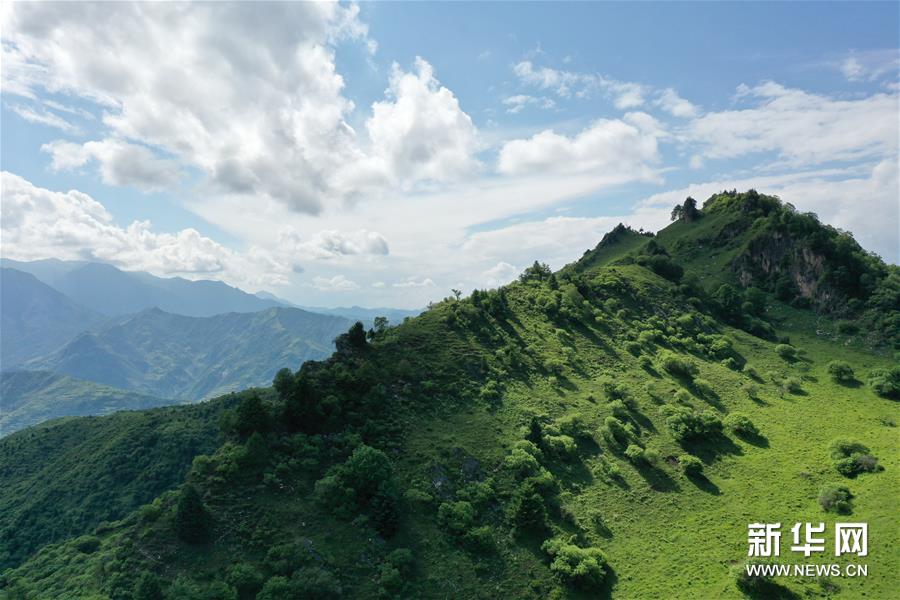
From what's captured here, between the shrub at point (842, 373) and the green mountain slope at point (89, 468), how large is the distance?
166 m

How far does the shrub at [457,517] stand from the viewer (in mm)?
64938

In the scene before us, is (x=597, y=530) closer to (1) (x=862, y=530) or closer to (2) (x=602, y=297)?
(1) (x=862, y=530)

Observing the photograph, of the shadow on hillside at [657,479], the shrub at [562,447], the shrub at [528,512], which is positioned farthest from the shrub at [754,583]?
the shrub at [562,447]

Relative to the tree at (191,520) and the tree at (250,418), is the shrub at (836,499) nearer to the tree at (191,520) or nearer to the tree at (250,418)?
the tree at (250,418)

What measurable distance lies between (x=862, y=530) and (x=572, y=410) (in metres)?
45.2

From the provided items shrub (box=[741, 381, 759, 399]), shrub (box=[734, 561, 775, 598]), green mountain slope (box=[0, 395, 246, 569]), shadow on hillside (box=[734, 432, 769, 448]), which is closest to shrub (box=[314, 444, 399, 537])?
shrub (box=[734, 561, 775, 598])

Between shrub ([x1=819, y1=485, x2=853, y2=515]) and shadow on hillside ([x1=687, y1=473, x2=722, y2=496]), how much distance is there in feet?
42.3

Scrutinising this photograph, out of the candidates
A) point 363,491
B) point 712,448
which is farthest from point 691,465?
point 363,491

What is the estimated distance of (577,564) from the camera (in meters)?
59.4

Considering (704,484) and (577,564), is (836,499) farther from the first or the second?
(577,564)

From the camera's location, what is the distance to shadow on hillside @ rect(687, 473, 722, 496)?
7119cm

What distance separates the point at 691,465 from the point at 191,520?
250ft

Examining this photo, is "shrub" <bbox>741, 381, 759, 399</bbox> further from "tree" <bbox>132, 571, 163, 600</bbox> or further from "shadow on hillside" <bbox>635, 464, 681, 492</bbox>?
"tree" <bbox>132, 571, 163, 600</bbox>

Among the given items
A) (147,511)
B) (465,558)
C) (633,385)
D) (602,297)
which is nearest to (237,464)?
(147,511)
